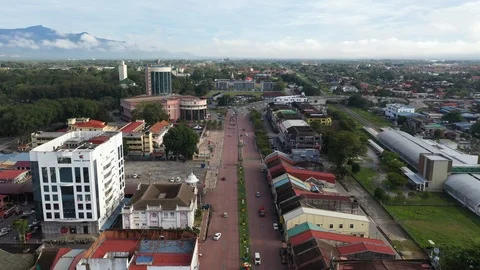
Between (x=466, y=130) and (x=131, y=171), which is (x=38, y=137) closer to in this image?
(x=131, y=171)

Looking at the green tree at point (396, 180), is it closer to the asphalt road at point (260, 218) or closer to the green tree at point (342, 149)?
the green tree at point (342, 149)

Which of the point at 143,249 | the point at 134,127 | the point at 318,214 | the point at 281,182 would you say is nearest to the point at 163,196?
the point at 143,249

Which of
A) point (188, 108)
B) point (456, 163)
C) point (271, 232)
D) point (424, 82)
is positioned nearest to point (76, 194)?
point (271, 232)

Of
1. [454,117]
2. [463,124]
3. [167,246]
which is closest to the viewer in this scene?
[167,246]

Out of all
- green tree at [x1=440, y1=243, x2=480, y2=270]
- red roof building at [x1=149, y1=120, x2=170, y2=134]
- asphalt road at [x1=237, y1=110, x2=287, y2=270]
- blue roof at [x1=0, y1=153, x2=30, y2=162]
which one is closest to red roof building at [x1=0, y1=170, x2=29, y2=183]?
blue roof at [x1=0, y1=153, x2=30, y2=162]

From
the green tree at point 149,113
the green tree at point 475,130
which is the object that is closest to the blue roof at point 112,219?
the green tree at point 149,113

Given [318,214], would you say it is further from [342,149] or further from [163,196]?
[342,149]
